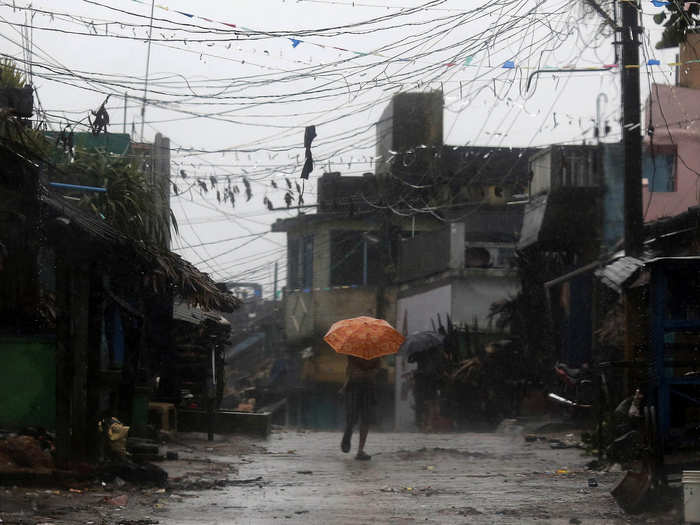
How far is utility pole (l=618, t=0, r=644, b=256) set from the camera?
1627 centimetres

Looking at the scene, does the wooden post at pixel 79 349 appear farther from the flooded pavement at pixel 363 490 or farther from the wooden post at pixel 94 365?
the flooded pavement at pixel 363 490

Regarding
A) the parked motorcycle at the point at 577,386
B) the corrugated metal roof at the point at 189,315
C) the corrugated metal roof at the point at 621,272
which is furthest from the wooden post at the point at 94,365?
the parked motorcycle at the point at 577,386

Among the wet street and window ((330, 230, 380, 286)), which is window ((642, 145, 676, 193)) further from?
window ((330, 230, 380, 286))

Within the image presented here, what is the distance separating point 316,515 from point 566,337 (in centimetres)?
1711

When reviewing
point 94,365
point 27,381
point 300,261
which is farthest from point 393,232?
point 27,381

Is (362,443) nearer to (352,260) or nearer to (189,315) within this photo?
(189,315)

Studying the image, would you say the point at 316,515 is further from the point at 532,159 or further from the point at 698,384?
the point at 532,159

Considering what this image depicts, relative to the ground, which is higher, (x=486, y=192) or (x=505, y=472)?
(x=486, y=192)

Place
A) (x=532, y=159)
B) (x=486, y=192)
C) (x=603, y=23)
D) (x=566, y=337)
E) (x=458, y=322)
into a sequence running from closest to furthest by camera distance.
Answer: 1. (x=603, y=23)
2. (x=566, y=337)
3. (x=532, y=159)
4. (x=458, y=322)
5. (x=486, y=192)

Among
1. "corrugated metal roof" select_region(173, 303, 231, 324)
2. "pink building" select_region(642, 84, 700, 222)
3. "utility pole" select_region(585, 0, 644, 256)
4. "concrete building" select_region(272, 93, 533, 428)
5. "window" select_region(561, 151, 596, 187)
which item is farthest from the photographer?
"concrete building" select_region(272, 93, 533, 428)

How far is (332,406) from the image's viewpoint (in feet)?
132

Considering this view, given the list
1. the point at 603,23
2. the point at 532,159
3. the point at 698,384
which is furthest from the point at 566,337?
the point at 698,384

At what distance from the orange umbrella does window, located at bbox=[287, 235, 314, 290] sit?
23.7 meters

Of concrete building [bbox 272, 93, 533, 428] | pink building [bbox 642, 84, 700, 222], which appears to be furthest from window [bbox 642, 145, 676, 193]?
concrete building [bbox 272, 93, 533, 428]
